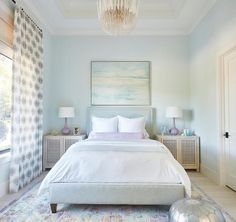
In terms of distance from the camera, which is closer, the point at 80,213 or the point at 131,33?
the point at 80,213

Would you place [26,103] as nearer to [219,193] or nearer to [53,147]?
[53,147]

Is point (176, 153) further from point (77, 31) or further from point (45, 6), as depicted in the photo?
point (45, 6)

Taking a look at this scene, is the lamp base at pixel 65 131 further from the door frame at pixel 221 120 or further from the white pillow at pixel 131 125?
the door frame at pixel 221 120

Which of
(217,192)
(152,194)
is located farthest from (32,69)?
(217,192)

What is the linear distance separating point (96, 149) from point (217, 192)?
1998mm

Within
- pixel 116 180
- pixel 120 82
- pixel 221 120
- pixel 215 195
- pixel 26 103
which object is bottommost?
pixel 215 195

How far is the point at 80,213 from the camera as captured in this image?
109 inches

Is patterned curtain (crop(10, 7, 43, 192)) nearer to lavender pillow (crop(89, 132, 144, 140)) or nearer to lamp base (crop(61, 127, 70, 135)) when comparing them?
lamp base (crop(61, 127, 70, 135))

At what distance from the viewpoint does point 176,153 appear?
4.93 m

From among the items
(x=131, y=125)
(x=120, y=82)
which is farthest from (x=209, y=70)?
(x=120, y=82)

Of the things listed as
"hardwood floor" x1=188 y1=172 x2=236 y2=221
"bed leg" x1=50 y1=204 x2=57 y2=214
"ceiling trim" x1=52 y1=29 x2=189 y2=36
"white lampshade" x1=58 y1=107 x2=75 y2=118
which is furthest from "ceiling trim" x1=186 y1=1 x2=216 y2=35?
"bed leg" x1=50 y1=204 x2=57 y2=214

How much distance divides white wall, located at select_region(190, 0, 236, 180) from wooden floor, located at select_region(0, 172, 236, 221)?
0.83 ft

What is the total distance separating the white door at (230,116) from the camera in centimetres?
359

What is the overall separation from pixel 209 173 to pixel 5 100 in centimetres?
377
